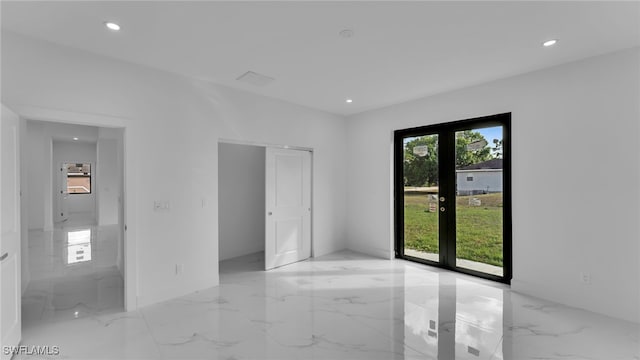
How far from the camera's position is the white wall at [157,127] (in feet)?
8.98

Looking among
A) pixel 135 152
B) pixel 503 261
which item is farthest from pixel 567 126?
pixel 135 152

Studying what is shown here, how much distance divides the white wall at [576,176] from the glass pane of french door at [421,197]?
2.75 ft

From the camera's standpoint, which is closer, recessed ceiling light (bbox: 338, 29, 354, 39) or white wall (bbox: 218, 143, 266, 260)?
recessed ceiling light (bbox: 338, 29, 354, 39)

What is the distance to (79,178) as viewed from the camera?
1141cm

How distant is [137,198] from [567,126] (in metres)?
4.93

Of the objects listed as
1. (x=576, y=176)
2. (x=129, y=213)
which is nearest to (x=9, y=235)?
(x=129, y=213)

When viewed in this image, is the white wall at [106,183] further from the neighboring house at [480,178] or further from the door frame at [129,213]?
the neighboring house at [480,178]

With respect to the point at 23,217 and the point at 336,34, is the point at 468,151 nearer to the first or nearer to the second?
the point at 336,34

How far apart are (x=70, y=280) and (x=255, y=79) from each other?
377cm

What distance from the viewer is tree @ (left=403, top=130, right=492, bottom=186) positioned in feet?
14.1

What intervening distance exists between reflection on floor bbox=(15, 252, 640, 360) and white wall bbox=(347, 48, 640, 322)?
0.35m

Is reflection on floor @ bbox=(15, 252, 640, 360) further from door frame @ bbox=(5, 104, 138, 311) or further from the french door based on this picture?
the french door

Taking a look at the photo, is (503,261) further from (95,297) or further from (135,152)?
(95,297)

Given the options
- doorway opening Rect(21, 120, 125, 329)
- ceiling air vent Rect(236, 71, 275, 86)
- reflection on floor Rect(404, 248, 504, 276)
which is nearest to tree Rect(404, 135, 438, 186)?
reflection on floor Rect(404, 248, 504, 276)
